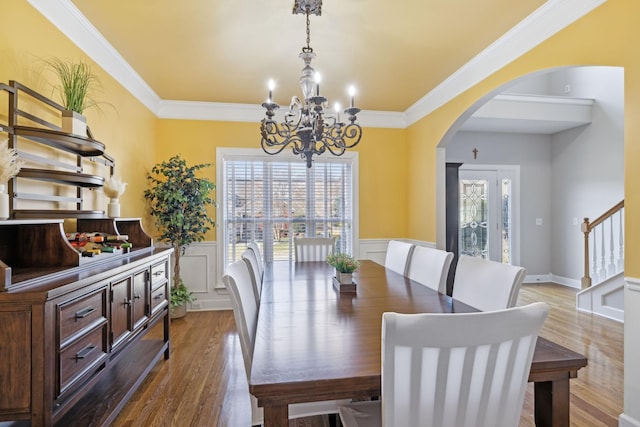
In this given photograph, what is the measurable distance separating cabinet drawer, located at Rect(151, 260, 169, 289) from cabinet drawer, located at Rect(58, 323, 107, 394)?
74 cm

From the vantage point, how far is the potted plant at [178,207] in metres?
3.60

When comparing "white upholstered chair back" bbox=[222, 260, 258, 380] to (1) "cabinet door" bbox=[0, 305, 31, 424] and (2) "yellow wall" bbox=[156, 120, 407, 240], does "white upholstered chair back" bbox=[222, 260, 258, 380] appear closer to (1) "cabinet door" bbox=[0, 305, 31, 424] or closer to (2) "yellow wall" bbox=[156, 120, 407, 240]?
(1) "cabinet door" bbox=[0, 305, 31, 424]

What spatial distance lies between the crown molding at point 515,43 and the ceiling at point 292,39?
0.07 metres

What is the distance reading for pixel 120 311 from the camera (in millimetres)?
1920

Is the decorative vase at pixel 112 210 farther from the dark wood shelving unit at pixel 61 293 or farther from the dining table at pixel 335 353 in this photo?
the dining table at pixel 335 353

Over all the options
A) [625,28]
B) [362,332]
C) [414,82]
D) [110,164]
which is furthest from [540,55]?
[110,164]

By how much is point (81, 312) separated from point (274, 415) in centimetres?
115

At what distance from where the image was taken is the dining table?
94 centimetres

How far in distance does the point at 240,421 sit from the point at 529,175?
5985mm

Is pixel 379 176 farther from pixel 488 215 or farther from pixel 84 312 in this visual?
pixel 84 312

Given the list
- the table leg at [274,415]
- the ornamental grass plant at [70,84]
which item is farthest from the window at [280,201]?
the table leg at [274,415]

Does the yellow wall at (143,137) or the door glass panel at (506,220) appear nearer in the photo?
the yellow wall at (143,137)

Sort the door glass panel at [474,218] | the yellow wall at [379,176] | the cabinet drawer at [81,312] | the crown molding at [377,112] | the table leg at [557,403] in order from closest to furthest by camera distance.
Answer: the table leg at [557,403] < the cabinet drawer at [81,312] < the crown molding at [377,112] < the yellow wall at [379,176] < the door glass panel at [474,218]

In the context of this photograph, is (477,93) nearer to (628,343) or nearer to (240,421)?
(628,343)
